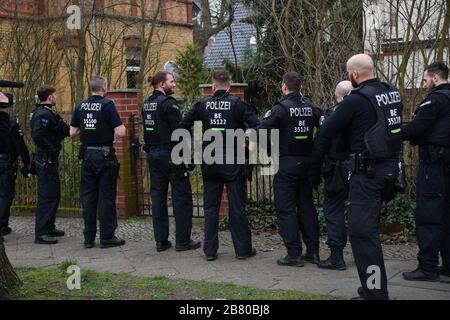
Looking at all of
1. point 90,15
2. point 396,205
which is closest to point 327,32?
point 396,205

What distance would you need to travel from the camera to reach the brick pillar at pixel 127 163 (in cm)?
972

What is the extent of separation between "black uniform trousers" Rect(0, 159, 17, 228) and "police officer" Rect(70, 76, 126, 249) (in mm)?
1329

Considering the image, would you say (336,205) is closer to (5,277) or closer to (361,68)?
(361,68)

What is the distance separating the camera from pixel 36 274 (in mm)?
6453

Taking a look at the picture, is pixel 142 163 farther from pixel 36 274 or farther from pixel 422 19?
pixel 422 19

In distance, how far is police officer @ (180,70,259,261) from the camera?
23.2ft

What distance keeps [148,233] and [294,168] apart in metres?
2.99

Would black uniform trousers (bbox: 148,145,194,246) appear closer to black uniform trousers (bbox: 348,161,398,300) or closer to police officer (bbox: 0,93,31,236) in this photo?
police officer (bbox: 0,93,31,236)

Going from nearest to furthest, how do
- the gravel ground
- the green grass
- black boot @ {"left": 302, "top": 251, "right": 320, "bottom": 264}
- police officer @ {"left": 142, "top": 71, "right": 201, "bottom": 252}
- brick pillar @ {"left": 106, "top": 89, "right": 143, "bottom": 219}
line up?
the green grass
black boot @ {"left": 302, "top": 251, "right": 320, "bottom": 264}
the gravel ground
police officer @ {"left": 142, "top": 71, "right": 201, "bottom": 252}
brick pillar @ {"left": 106, "top": 89, "right": 143, "bottom": 219}

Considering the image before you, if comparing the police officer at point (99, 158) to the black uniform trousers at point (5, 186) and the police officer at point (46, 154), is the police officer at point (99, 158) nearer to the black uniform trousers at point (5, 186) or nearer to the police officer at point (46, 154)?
the police officer at point (46, 154)

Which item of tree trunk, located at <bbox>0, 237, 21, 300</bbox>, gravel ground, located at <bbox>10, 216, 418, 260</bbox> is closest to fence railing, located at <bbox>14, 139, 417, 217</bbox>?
gravel ground, located at <bbox>10, 216, 418, 260</bbox>

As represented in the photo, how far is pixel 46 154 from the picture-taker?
325 inches

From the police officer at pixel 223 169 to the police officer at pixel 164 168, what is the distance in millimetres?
417
